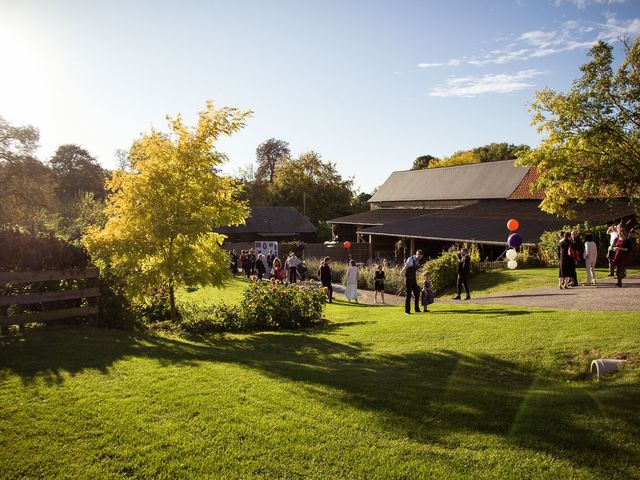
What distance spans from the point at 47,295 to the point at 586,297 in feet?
40.5

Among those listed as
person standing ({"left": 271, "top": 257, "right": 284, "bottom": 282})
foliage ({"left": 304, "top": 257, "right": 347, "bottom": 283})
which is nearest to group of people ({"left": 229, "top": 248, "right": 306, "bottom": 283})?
person standing ({"left": 271, "top": 257, "right": 284, "bottom": 282})

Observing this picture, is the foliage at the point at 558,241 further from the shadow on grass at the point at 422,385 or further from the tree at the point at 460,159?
the tree at the point at 460,159

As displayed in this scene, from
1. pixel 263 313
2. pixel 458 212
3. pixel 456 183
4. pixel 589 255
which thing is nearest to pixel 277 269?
pixel 263 313

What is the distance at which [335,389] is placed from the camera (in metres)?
5.70

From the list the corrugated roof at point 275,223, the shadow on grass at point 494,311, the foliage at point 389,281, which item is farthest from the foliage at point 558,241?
the corrugated roof at point 275,223

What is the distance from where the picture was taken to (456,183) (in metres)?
42.2

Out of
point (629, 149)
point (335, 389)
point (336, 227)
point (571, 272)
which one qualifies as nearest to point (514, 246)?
point (571, 272)

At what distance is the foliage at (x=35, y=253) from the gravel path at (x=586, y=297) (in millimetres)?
10386

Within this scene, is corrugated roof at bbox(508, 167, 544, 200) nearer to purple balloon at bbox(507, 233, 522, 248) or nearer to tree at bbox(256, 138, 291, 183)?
purple balloon at bbox(507, 233, 522, 248)

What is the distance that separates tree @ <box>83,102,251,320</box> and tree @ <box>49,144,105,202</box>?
5170 centimetres

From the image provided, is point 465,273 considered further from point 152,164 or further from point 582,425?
point 582,425

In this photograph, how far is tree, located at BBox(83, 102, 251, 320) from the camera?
1047 centimetres

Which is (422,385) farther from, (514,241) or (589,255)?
(514,241)

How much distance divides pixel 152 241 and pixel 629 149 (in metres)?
12.1
